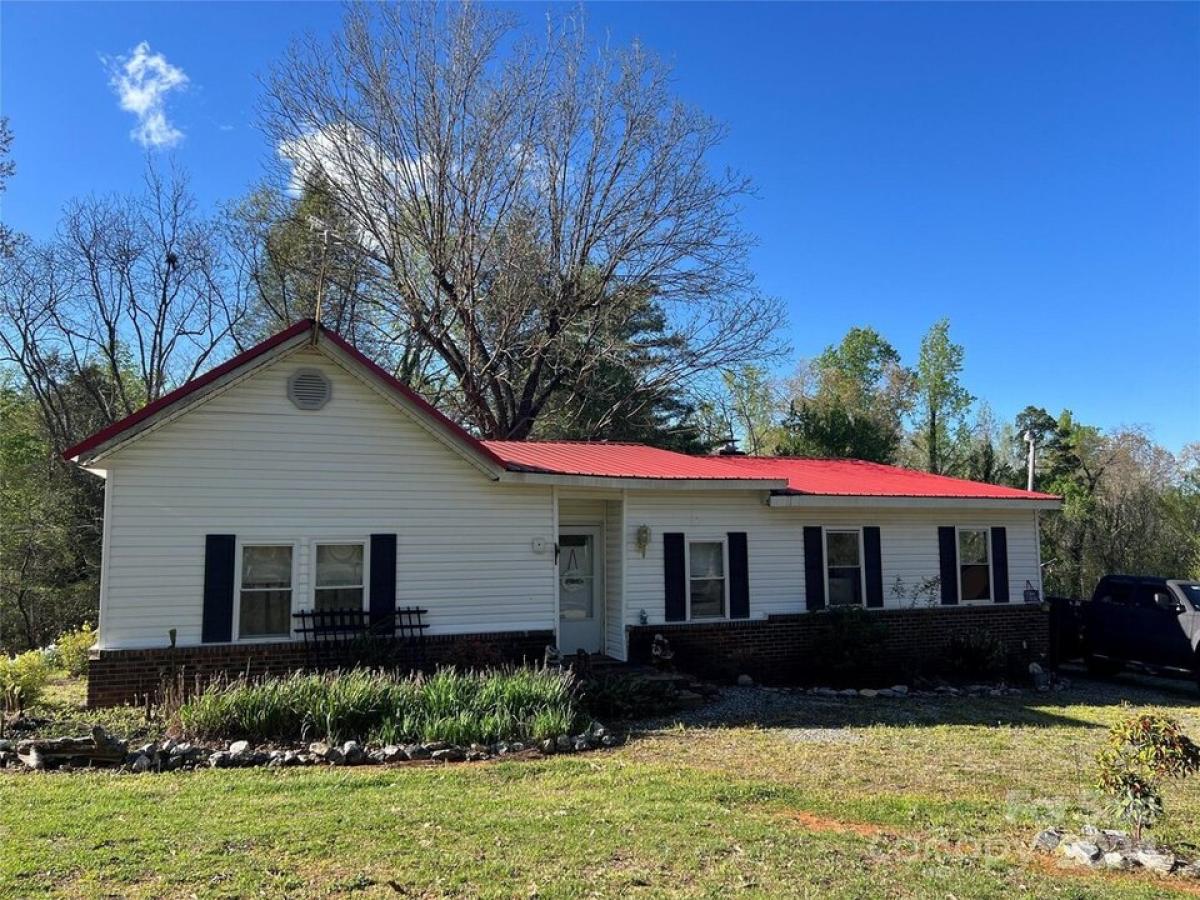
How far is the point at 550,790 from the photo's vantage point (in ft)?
21.6

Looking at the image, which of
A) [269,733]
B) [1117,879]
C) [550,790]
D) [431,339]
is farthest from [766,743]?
[431,339]

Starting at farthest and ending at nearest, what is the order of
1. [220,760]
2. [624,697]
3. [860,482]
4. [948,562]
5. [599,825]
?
Result: [860,482]
[948,562]
[624,697]
[220,760]
[599,825]

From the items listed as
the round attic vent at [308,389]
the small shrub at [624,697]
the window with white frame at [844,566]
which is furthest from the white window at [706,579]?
the round attic vent at [308,389]

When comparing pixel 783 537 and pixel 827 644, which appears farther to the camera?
pixel 783 537

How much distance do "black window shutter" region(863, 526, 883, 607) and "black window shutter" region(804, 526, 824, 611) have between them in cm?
91

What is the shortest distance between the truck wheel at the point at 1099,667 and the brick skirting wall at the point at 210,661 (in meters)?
10.7

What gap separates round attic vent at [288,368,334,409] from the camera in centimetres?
1078

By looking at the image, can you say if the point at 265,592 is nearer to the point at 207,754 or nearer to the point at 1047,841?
the point at 207,754

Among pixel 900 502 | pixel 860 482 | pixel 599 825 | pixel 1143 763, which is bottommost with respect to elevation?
pixel 599 825

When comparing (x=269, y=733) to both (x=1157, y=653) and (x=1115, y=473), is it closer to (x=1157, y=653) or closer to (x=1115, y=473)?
(x=1157, y=653)

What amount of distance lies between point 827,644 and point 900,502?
113 inches

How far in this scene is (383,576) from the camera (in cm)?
1104

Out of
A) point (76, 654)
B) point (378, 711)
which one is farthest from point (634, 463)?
point (76, 654)

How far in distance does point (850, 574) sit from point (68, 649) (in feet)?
43.5
